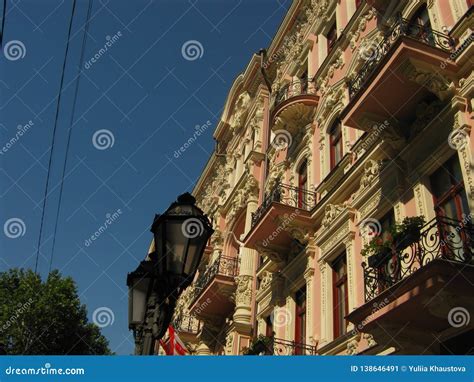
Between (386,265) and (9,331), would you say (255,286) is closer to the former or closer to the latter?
(386,265)

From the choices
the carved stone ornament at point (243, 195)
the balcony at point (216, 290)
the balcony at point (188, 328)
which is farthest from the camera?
the balcony at point (188, 328)

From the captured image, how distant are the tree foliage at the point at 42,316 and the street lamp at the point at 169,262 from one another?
19747 mm

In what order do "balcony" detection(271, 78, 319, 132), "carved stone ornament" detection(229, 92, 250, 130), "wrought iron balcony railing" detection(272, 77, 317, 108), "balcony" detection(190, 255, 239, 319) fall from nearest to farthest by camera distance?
"balcony" detection(271, 78, 319, 132) → "wrought iron balcony railing" detection(272, 77, 317, 108) → "balcony" detection(190, 255, 239, 319) → "carved stone ornament" detection(229, 92, 250, 130)

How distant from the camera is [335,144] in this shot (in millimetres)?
13125

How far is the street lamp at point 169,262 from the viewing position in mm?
3768

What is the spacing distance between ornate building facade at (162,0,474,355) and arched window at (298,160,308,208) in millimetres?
57

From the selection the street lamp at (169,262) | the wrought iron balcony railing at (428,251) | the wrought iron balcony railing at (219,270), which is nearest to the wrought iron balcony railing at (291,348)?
the wrought iron balcony railing at (428,251)

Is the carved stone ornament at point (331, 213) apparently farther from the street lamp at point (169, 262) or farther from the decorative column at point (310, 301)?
the street lamp at point (169, 262)

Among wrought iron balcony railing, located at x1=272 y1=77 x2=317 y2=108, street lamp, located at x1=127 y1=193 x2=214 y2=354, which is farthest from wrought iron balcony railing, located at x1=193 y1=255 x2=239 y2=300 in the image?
street lamp, located at x1=127 y1=193 x2=214 y2=354

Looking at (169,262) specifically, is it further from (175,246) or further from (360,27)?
(360,27)

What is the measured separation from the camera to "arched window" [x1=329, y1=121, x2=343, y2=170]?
12.7m

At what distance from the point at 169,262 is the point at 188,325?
17.7 m

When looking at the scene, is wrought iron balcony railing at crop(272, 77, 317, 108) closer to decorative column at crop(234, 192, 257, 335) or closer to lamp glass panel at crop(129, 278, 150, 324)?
decorative column at crop(234, 192, 257, 335)

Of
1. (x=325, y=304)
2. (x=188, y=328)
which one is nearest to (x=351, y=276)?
(x=325, y=304)
